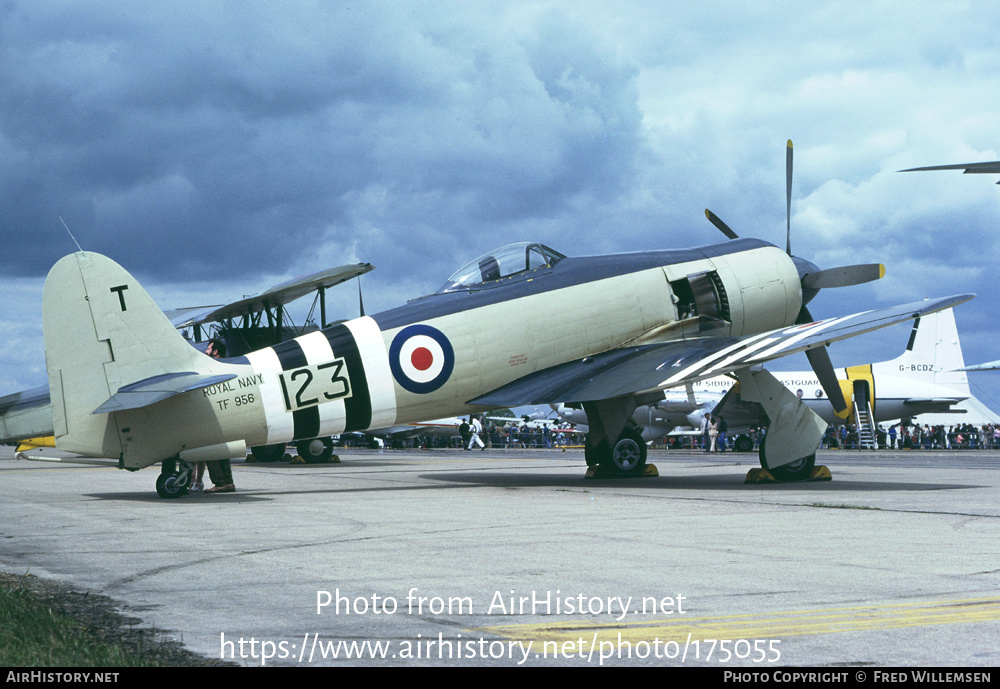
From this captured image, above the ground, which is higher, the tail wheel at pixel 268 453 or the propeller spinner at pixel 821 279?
the propeller spinner at pixel 821 279

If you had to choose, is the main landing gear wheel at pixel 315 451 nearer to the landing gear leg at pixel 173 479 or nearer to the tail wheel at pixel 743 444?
the landing gear leg at pixel 173 479

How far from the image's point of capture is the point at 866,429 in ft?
157

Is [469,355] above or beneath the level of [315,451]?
above

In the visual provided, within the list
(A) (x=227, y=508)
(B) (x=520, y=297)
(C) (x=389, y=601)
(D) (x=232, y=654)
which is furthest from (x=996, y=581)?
(B) (x=520, y=297)

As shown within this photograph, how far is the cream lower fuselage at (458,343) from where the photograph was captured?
13242mm

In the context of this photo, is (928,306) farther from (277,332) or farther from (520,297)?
(277,332)

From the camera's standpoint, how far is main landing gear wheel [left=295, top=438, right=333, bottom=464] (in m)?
29.7

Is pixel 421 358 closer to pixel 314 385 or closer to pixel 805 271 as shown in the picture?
pixel 314 385

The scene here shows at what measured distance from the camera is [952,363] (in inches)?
2244

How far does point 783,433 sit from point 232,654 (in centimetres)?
1288

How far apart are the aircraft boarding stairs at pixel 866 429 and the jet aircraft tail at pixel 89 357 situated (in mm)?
37939

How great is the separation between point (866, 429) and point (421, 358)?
38912mm

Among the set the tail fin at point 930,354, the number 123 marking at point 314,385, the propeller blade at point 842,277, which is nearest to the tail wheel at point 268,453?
the number 123 marking at point 314,385

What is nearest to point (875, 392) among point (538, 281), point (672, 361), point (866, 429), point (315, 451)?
point (866, 429)
